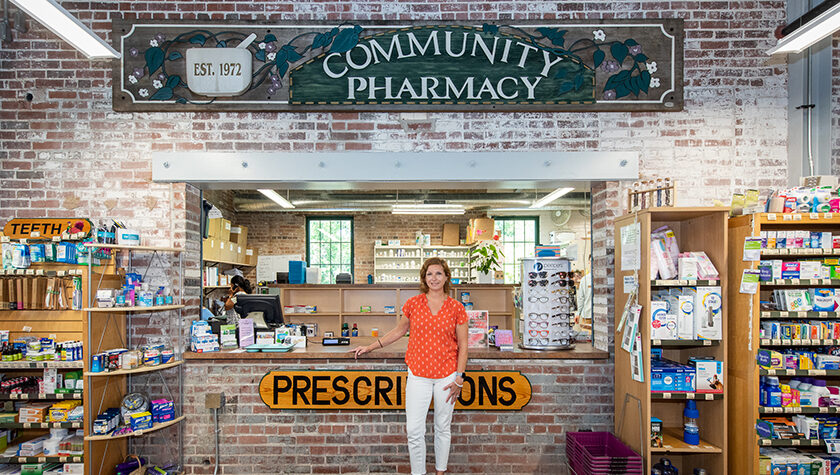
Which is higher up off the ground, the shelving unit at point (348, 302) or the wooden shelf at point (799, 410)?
the shelving unit at point (348, 302)

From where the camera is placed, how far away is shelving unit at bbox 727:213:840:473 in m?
3.72

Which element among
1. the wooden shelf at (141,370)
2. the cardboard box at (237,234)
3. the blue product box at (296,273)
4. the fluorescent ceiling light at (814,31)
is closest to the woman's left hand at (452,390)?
the wooden shelf at (141,370)

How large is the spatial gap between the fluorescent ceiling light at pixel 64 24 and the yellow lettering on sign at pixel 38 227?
1409 millimetres

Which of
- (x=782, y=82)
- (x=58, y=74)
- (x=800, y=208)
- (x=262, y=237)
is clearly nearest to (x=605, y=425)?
(x=800, y=208)

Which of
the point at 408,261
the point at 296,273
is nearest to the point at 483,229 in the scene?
the point at 408,261

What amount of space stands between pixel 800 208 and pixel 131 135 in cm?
542

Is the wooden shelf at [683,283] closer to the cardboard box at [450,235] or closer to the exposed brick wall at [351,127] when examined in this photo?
the exposed brick wall at [351,127]

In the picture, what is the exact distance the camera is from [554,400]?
4660 millimetres

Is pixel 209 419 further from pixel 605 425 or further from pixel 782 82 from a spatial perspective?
pixel 782 82

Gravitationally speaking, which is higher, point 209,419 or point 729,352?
point 729,352

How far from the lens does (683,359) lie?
4.45 m

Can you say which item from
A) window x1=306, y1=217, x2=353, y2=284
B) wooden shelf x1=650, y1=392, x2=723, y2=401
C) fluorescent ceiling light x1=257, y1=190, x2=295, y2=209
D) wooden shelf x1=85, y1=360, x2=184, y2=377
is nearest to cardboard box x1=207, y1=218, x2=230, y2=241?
fluorescent ceiling light x1=257, y1=190, x2=295, y2=209

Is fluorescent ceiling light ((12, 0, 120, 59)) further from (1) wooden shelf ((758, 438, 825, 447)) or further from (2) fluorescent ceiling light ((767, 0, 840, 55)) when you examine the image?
(1) wooden shelf ((758, 438, 825, 447))

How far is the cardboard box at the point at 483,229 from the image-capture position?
12242mm
